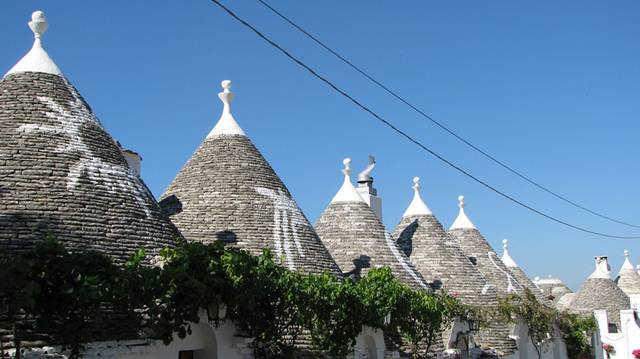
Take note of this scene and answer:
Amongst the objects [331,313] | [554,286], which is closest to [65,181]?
[331,313]

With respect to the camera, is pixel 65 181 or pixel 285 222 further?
pixel 285 222

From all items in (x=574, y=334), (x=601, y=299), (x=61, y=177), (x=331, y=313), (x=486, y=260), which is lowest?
(x=574, y=334)

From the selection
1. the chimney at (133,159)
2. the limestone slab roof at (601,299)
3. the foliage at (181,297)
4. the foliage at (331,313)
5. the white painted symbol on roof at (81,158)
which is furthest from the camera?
the limestone slab roof at (601,299)

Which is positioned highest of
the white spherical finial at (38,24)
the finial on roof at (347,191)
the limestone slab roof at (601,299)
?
the white spherical finial at (38,24)

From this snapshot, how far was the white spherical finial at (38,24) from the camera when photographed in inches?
469

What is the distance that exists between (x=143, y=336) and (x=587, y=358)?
71.7ft

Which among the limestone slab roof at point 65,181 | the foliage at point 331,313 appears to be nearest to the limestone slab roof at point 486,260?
the foliage at point 331,313

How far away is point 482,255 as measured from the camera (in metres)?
24.5

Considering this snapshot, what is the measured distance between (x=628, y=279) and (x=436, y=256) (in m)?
29.6

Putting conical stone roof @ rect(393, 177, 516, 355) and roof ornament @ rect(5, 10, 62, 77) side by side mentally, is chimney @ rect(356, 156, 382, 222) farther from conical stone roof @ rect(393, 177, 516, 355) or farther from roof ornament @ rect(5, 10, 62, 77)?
roof ornament @ rect(5, 10, 62, 77)

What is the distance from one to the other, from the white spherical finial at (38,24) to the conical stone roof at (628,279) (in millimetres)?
39300

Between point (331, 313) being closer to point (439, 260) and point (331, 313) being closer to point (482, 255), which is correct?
point (439, 260)

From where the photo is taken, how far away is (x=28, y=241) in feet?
30.4

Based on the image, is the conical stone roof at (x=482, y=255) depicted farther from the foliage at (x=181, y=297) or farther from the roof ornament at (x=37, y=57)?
the roof ornament at (x=37, y=57)
